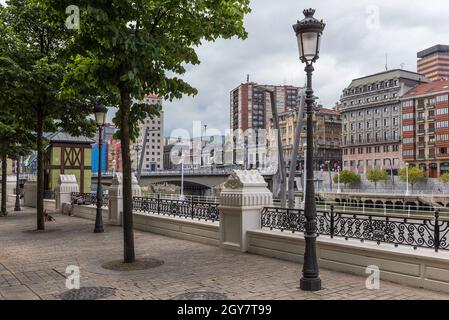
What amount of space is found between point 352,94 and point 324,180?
25.5 meters

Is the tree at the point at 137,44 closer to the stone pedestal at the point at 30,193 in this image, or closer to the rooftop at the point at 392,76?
the stone pedestal at the point at 30,193

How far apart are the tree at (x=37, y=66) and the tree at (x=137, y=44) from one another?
5525 mm

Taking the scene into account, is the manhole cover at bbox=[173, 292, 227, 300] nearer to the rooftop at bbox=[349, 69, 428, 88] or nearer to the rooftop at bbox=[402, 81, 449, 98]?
the rooftop at bbox=[402, 81, 449, 98]

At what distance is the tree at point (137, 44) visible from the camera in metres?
9.32

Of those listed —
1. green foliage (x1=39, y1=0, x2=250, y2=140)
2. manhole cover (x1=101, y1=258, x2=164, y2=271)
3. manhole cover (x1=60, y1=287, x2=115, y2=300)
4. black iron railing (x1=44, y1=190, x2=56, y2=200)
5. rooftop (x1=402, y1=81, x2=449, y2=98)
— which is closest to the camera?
manhole cover (x1=60, y1=287, x2=115, y2=300)

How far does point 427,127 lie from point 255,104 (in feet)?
310

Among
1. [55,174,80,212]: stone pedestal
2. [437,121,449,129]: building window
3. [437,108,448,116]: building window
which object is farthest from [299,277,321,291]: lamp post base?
[437,108,448,116]: building window

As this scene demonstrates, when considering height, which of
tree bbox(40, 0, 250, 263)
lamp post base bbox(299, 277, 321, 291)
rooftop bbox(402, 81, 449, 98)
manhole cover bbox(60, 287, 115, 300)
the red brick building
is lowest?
manhole cover bbox(60, 287, 115, 300)

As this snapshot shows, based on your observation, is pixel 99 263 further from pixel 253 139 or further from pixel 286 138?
pixel 253 139

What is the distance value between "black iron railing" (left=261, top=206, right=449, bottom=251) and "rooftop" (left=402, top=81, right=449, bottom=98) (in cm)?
8313

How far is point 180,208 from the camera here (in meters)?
15.4

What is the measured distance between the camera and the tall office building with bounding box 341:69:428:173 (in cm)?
9788

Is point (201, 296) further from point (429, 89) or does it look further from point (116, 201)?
point (429, 89)

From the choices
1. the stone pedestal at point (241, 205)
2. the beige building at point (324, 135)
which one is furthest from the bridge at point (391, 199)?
the stone pedestal at point (241, 205)
